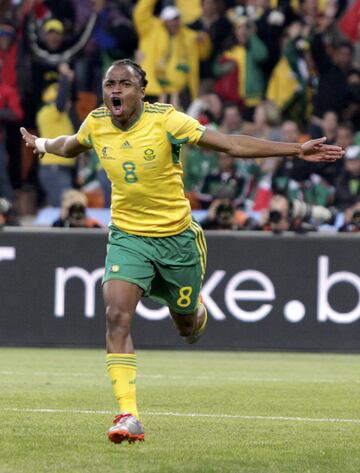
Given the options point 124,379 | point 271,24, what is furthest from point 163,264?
point 271,24

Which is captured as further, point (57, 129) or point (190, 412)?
point (57, 129)

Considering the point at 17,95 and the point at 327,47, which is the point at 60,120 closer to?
the point at 17,95

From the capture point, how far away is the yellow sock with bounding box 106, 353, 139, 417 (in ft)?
26.1

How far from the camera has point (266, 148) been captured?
818 centimetres

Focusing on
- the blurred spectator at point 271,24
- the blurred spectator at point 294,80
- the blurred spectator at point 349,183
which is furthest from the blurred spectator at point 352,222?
the blurred spectator at point 271,24

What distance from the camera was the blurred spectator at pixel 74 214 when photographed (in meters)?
16.4

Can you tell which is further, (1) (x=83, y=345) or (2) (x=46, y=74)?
(2) (x=46, y=74)

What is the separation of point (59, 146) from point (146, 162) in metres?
0.75

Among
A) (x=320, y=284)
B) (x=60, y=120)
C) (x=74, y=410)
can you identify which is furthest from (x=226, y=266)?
(x=74, y=410)

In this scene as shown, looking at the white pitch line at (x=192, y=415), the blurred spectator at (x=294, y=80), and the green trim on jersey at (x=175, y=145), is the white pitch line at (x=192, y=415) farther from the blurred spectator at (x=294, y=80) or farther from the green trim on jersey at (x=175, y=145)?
the blurred spectator at (x=294, y=80)

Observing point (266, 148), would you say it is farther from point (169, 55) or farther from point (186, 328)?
point (169, 55)

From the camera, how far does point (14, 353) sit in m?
15.1

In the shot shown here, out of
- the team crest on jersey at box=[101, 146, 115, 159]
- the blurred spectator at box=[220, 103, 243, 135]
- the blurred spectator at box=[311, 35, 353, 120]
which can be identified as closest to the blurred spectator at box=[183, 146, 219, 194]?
the blurred spectator at box=[220, 103, 243, 135]

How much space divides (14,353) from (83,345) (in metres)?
0.97
